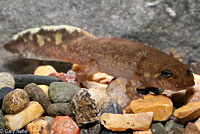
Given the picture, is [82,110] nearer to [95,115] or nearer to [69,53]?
[95,115]

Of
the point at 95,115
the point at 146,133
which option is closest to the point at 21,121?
the point at 95,115

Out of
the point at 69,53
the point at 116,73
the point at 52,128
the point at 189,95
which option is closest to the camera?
the point at 52,128

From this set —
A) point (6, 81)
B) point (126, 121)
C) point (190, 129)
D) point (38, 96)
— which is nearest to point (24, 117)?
point (38, 96)

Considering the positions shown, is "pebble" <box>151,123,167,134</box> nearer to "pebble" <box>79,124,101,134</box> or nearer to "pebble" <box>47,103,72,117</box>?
"pebble" <box>79,124,101,134</box>

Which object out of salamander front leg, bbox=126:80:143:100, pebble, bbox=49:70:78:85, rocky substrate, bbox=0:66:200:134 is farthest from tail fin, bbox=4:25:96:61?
rocky substrate, bbox=0:66:200:134

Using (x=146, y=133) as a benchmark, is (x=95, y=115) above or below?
above

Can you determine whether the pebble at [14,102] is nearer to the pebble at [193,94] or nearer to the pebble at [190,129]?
the pebble at [190,129]
